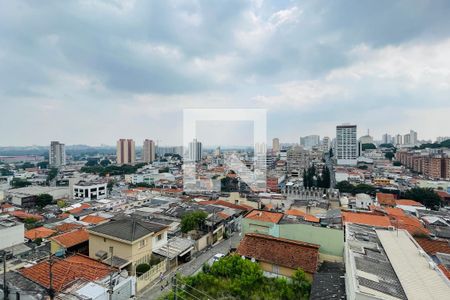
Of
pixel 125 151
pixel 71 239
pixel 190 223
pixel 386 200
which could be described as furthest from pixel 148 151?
pixel 71 239

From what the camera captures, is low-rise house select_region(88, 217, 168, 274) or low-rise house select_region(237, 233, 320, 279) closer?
low-rise house select_region(237, 233, 320, 279)

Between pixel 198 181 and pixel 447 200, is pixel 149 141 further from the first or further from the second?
pixel 447 200

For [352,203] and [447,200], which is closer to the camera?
[352,203]

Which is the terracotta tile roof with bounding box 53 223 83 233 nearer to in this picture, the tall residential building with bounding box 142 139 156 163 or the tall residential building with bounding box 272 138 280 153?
the tall residential building with bounding box 272 138 280 153

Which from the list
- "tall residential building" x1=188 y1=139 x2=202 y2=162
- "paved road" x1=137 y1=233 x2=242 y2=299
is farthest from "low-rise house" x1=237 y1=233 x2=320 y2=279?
"tall residential building" x1=188 y1=139 x2=202 y2=162

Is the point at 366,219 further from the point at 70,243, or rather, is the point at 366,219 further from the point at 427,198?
the point at 427,198

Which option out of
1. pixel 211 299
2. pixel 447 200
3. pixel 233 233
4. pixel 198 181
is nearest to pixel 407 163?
pixel 447 200
